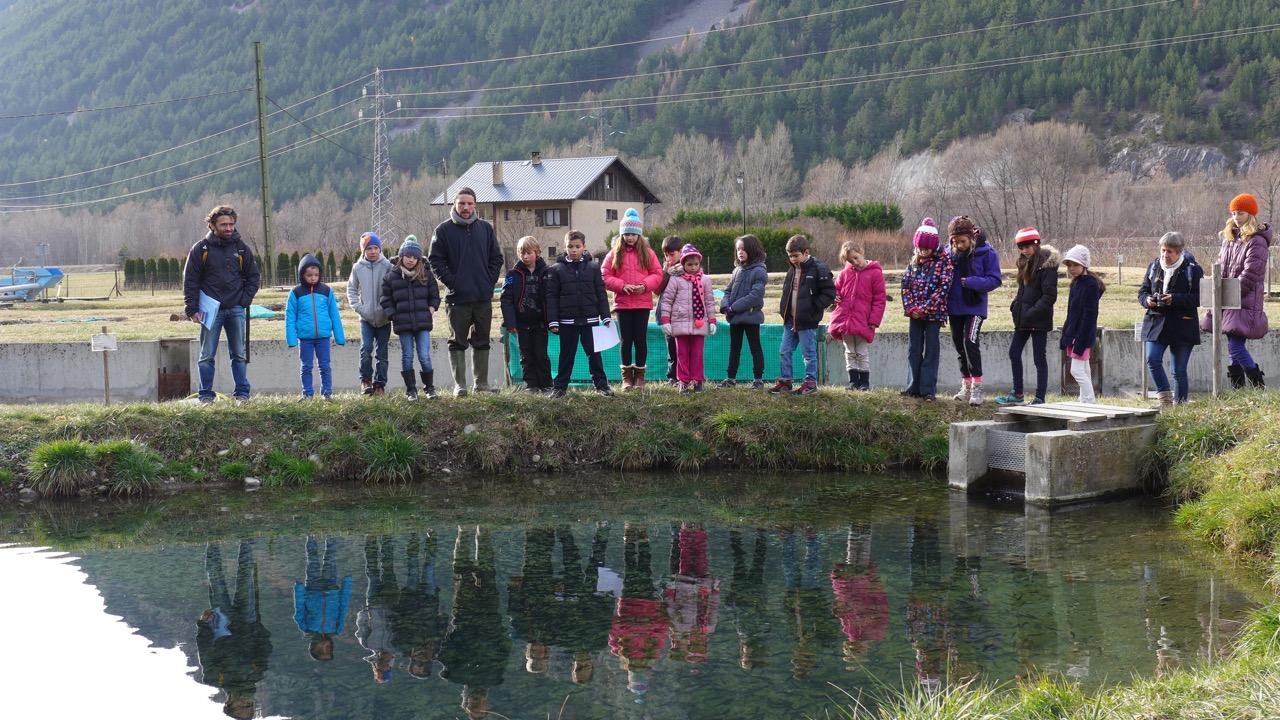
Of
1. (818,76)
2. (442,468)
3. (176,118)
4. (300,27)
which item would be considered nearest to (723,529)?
(442,468)

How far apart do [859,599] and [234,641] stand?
3.59 m

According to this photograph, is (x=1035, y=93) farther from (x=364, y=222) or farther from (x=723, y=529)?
(x=723, y=529)

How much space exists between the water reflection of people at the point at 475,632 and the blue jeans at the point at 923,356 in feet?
16.1

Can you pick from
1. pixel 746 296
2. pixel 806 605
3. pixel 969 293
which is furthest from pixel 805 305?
pixel 806 605

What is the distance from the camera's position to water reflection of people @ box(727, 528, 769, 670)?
21.2ft

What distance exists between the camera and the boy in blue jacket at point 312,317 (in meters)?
12.5

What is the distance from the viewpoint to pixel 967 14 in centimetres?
13250

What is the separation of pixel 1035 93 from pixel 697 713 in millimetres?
119732

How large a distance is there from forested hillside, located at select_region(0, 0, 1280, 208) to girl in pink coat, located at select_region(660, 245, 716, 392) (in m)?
104

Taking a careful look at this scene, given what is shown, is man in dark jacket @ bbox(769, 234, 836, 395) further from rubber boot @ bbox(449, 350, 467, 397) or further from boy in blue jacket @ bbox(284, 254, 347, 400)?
boy in blue jacket @ bbox(284, 254, 347, 400)

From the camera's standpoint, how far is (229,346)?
1193 centimetres

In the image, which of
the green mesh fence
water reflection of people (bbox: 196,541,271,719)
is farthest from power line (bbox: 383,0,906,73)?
water reflection of people (bbox: 196,541,271,719)

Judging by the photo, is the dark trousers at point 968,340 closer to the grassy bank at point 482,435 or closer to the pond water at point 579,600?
the grassy bank at point 482,435

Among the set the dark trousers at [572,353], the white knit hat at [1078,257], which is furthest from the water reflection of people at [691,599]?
the white knit hat at [1078,257]
